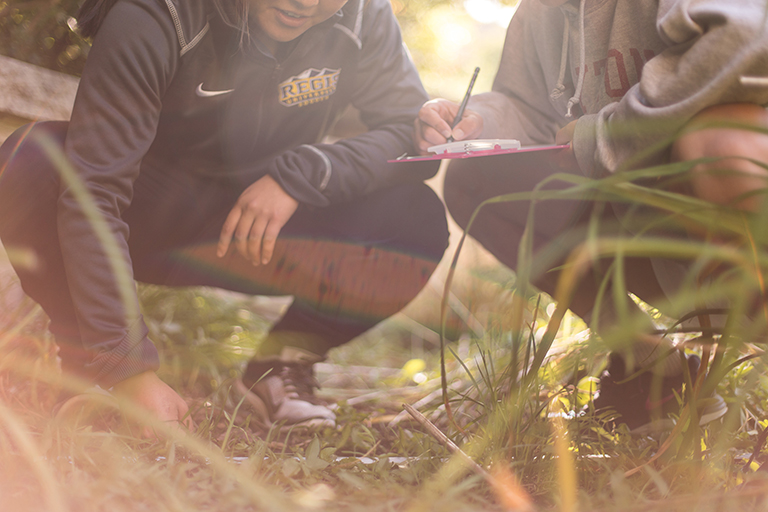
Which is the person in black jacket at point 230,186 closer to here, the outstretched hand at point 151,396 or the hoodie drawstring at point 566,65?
the outstretched hand at point 151,396

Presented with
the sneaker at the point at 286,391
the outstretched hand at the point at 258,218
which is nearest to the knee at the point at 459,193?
the outstretched hand at the point at 258,218

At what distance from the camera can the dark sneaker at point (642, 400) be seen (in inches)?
31.2

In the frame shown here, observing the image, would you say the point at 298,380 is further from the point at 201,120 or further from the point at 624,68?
the point at 624,68

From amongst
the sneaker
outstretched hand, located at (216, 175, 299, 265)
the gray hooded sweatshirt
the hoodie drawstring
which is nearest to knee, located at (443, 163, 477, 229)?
the gray hooded sweatshirt

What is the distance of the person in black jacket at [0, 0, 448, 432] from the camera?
75 centimetres

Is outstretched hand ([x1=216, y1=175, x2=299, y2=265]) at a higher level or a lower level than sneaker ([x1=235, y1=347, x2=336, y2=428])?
higher

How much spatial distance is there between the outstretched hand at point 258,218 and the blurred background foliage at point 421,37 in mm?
471

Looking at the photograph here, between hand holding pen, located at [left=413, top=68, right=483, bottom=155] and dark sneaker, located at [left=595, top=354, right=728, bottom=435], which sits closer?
dark sneaker, located at [left=595, top=354, right=728, bottom=435]

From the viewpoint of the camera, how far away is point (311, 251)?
3.53ft

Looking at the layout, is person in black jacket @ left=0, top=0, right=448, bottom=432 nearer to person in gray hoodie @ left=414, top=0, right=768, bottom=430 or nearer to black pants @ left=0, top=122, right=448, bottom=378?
black pants @ left=0, top=122, right=448, bottom=378

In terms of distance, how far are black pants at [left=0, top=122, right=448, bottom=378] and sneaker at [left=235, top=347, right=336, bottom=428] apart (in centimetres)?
4

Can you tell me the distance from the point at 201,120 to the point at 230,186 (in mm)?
157

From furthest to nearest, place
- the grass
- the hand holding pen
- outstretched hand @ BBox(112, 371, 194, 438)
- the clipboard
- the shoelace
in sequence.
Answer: the shoelace → the hand holding pen → the clipboard → outstretched hand @ BBox(112, 371, 194, 438) → the grass

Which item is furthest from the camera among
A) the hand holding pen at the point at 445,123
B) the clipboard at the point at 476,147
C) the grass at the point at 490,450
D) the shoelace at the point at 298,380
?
the shoelace at the point at 298,380
